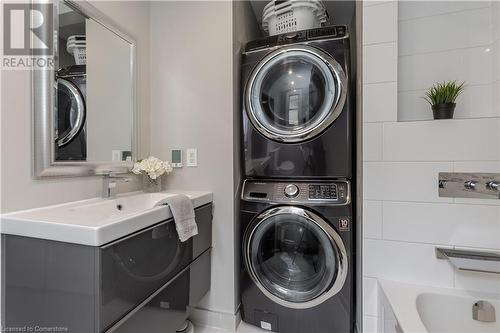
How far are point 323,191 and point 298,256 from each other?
45 centimetres

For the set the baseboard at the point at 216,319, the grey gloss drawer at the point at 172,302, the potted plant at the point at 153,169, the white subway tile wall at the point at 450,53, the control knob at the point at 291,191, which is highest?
the white subway tile wall at the point at 450,53

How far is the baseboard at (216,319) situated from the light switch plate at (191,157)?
3.23ft

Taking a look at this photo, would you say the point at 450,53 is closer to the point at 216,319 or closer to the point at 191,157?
the point at 191,157

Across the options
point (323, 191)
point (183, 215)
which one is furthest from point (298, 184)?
point (183, 215)

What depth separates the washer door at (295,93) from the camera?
5.13 ft

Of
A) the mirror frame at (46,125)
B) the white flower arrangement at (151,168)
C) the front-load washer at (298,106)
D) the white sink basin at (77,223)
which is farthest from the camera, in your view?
the white flower arrangement at (151,168)

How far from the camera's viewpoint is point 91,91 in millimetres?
1472

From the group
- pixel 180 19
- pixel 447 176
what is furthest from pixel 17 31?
pixel 447 176

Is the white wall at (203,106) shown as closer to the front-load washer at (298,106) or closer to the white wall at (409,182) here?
the front-load washer at (298,106)

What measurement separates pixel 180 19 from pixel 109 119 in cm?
88

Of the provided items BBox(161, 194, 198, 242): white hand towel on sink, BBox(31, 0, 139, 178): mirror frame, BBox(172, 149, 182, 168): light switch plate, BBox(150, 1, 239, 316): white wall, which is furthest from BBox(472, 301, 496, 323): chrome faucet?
BBox(31, 0, 139, 178): mirror frame

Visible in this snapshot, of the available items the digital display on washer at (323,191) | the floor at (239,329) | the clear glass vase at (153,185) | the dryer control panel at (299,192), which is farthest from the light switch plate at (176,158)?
the floor at (239,329)

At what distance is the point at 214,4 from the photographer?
172cm

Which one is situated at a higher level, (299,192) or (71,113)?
(71,113)
